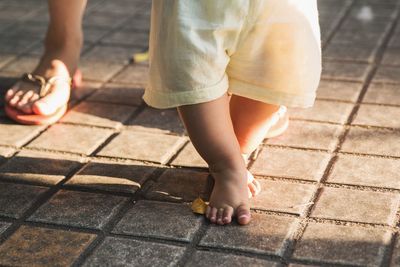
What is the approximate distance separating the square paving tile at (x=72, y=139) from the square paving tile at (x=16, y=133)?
0.04 m

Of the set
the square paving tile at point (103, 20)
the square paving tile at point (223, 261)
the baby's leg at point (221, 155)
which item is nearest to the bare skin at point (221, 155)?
the baby's leg at point (221, 155)

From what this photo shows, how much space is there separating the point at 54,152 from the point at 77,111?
0.34m

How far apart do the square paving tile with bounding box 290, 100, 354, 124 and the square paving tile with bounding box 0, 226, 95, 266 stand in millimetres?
950

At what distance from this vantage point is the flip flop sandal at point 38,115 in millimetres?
2434

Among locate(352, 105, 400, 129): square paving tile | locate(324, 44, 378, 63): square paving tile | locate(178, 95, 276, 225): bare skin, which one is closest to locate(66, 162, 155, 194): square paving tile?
locate(178, 95, 276, 225): bare skin

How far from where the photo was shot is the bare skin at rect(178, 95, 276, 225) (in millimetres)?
1792

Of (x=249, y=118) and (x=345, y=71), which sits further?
(x=345, y=71)

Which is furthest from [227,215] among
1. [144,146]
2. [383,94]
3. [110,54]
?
[110,54]

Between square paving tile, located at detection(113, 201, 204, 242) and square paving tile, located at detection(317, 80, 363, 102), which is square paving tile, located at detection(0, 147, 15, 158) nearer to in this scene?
square paving tile, located at detection(113, 201, 204, 242)

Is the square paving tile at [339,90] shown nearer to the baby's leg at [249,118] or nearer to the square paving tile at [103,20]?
the baby's leg at [249,118]

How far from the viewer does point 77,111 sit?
253 centimetres

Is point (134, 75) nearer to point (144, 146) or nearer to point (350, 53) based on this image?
point (144, 146)

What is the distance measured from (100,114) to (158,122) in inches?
8.7

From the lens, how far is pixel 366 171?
203cm
